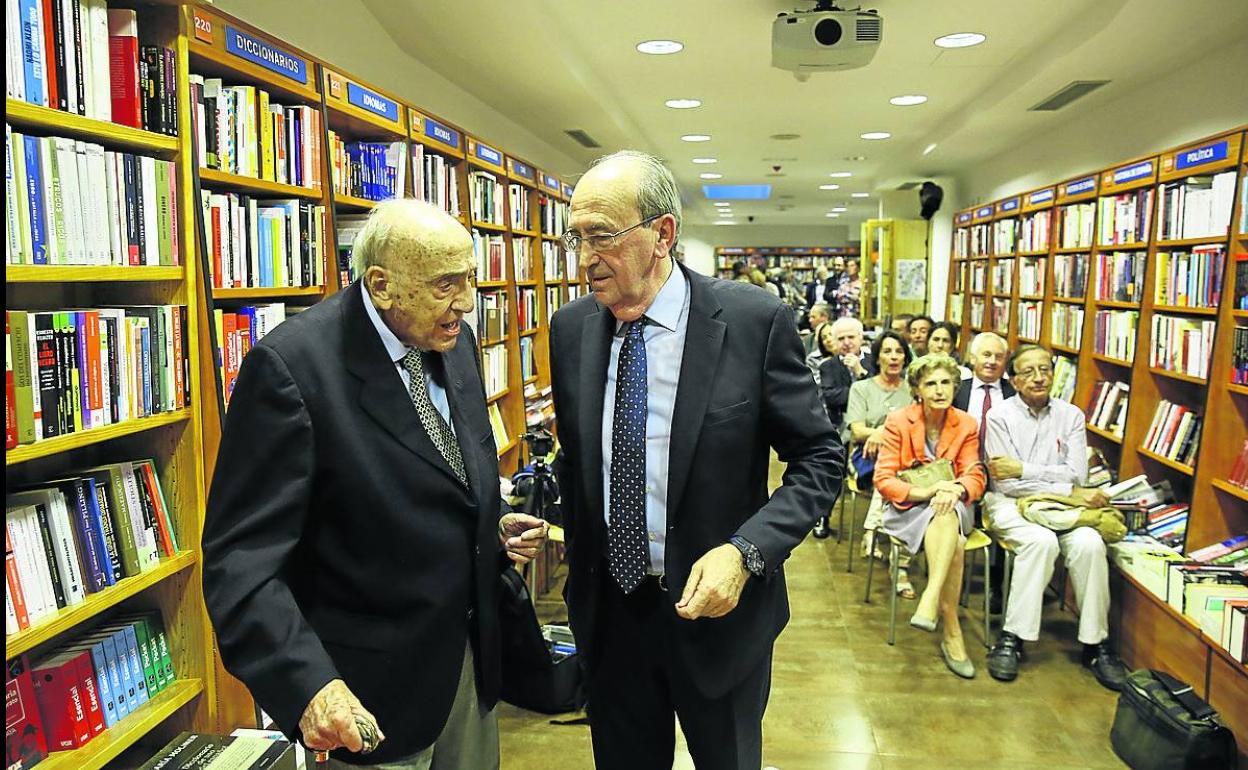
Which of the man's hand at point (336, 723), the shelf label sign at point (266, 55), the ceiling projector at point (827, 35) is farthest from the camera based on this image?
the ceiling projector at point (827, 35)

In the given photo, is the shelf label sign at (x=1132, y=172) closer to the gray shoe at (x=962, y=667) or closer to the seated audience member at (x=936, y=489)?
the seated audience member at (x=936, y=489)

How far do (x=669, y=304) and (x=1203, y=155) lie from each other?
3718 mm

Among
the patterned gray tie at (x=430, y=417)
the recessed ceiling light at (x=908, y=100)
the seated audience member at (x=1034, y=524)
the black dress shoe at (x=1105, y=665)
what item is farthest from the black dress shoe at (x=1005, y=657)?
the recessed ceiling light at (x=908, y=100)

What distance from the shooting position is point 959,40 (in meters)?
4.91

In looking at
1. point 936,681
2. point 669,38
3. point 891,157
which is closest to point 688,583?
point 936,681

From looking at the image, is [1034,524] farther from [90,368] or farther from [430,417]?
[90,368]

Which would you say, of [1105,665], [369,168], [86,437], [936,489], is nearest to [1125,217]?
[936,489]

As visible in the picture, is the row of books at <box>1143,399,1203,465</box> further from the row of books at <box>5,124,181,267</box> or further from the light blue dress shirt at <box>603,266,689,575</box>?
the row of books at <box>5,124,181,267</box>

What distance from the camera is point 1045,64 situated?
5.19m

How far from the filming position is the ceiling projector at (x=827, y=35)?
13.1 ft

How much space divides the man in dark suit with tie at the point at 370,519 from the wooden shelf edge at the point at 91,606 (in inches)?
25.1

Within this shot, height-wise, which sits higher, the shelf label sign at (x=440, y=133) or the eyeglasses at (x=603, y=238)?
the shelf label sign at (x=440, y=133)

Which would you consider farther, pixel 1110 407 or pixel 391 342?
pixel 1110 407

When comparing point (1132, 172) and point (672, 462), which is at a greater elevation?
point (1132, 172)
